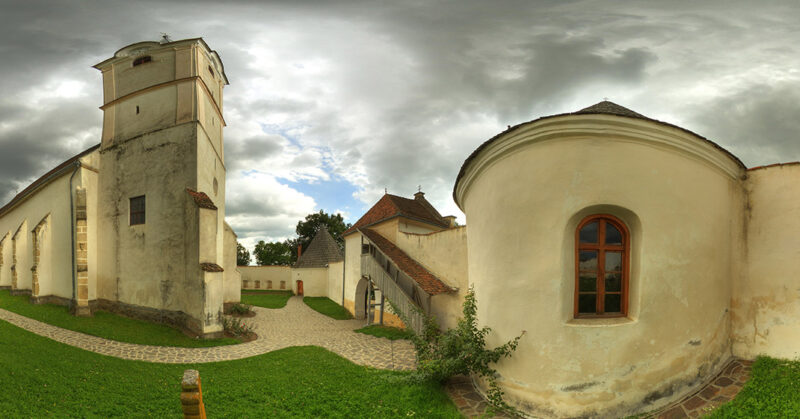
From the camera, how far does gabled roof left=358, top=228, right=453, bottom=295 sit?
12.0 metres

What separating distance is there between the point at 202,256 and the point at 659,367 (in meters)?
12.7

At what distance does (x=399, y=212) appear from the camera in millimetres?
16250

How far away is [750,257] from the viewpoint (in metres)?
6.80

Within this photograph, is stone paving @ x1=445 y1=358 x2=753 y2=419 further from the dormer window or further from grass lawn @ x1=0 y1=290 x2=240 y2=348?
the dormer window

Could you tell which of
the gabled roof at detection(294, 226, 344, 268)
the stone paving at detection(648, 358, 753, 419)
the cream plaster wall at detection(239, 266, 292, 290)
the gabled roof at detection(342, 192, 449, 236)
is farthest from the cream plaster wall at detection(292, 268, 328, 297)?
the stone paving at detection(648, 358, 753, 419)

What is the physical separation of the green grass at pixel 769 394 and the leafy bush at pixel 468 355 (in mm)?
3185

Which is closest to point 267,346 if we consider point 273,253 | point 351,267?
point 351,267

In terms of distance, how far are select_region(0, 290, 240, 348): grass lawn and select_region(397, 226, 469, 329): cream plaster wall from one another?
738cm

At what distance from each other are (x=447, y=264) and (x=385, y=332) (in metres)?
4.37

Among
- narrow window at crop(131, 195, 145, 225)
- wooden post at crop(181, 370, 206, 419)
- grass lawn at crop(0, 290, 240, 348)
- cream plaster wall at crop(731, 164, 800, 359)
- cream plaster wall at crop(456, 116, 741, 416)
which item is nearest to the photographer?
wooden post at crop(181, 370, 206, 419)

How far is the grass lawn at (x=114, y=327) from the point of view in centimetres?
1119

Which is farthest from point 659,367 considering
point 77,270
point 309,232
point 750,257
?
point 309,232

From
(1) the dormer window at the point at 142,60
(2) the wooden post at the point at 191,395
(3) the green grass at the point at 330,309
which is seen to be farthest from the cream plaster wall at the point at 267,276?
(2) the wooden post at the point at 191,395

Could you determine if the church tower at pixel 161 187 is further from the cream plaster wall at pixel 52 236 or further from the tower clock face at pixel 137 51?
the cream plaster wall at pixel 52 236
